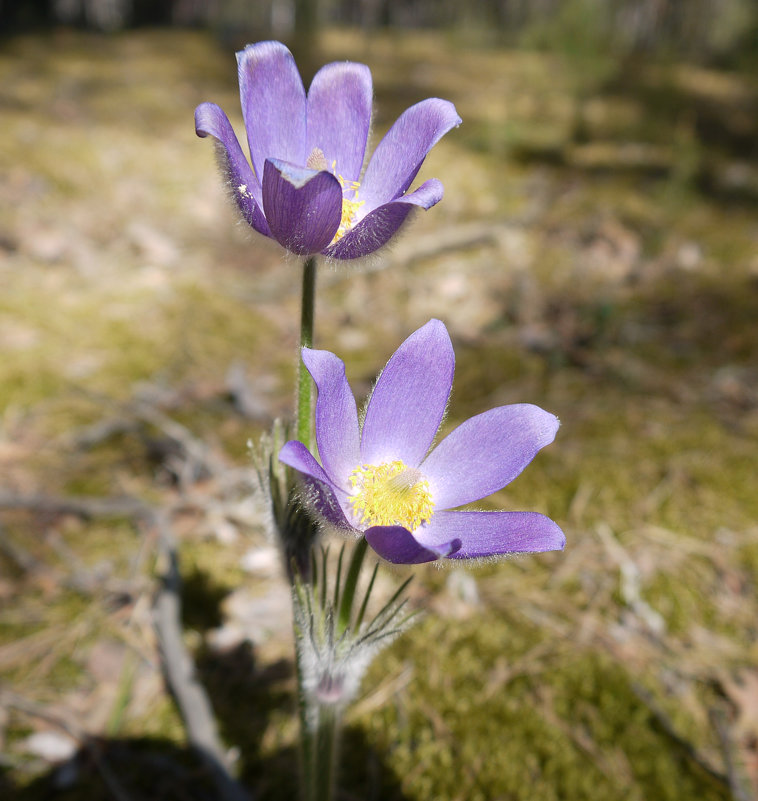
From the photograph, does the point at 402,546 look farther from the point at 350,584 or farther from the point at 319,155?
the point at 319,155

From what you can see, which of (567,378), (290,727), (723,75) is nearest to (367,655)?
(290,727)

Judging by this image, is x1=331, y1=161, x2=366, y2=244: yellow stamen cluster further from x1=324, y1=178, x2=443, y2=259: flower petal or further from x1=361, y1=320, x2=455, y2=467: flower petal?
x1=361, y1=320, x2=455, y2=467: flower petal

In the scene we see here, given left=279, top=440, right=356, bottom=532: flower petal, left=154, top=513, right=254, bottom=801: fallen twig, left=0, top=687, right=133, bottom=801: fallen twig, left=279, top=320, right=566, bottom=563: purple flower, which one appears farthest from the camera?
left=0, top=687, right=133, bottom=801: fallen twig

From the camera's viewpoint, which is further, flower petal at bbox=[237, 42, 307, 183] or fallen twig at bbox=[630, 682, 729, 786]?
fallen twig at bbox=[630, 682, 729, 786]

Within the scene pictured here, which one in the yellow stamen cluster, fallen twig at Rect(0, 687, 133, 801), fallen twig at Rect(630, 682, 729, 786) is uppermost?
the yellow stamen cluster

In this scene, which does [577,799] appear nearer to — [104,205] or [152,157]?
[104,205]

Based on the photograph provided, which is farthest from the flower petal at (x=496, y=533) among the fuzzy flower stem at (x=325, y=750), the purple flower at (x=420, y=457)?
the fuzzy flower stem at (x=325, y=750)

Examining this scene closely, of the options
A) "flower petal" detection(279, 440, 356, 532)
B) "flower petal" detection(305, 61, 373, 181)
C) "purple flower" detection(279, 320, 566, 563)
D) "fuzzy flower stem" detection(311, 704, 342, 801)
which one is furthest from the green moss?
"flower petal" detection(305, 61, 373, 181)
